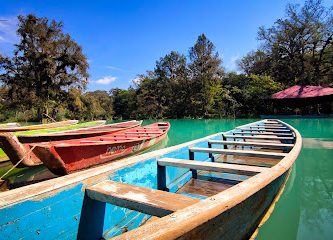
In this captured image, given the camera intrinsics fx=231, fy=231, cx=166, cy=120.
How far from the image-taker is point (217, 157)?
439 centimetres

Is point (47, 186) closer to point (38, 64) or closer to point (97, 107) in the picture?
point (38, 64)

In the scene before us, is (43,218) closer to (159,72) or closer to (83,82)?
(83,82)

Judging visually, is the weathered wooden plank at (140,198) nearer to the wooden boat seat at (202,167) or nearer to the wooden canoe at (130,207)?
the wooden canoe at (130,207)

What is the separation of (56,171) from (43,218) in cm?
291

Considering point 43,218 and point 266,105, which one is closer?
point 43,218

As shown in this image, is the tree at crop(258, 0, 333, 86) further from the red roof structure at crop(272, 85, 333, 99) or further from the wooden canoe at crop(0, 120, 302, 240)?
the wooden canoe at crop(0, 120, 302, 240)

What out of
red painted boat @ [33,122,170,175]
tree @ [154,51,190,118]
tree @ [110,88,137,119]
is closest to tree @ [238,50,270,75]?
tree @ [154,51,190,118]

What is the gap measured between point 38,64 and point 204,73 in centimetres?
1731

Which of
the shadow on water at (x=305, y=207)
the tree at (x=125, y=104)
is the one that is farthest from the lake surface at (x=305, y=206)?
the tree at (x=125, y=104)

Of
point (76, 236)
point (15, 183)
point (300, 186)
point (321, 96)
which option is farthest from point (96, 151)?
point (321, 96)

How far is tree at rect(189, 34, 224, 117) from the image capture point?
27062 millimetres

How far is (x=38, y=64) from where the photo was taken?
Result: 1997 centimetres

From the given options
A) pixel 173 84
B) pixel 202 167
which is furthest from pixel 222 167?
pixel 173 84

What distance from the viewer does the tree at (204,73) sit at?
2706 cm
